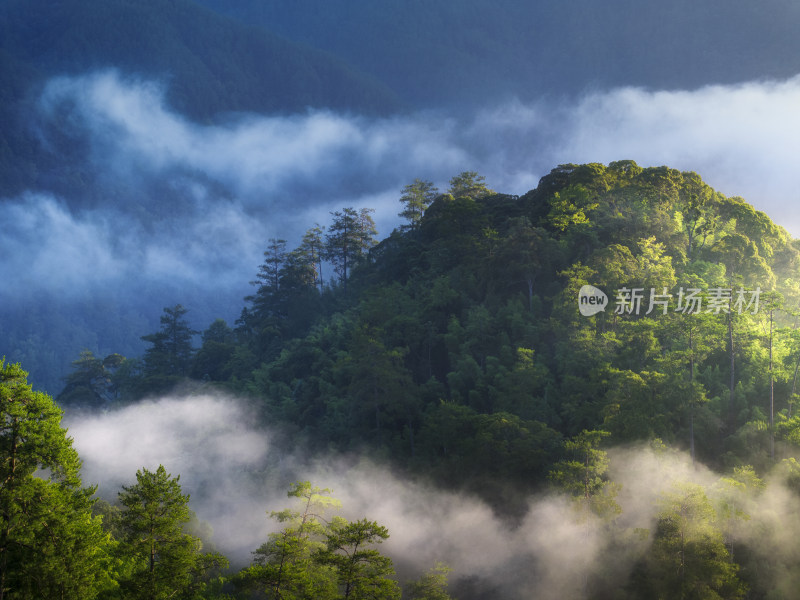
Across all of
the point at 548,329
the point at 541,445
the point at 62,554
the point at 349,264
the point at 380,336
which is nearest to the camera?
the point at 62,554

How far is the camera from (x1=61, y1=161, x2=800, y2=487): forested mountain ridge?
44.1m

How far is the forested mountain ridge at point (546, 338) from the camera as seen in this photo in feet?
145

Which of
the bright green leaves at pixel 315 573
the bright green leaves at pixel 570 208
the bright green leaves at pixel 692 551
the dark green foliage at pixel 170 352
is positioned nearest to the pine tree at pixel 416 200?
the bright green leaves at pixel 570 208

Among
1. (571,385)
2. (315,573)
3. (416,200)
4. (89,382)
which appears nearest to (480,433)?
(571,385)

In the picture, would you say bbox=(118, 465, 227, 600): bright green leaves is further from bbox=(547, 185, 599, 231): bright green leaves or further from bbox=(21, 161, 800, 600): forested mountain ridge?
bbox=(547, 185, 599, 231): bright green leaves

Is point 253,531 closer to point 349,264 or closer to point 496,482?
point 496,482

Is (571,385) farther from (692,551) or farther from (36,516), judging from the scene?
(36,516)

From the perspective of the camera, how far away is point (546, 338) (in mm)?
54781

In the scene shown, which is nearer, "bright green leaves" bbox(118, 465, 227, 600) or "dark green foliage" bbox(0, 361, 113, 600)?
"dark green foliage" bbox(0, 361, 113, 600)

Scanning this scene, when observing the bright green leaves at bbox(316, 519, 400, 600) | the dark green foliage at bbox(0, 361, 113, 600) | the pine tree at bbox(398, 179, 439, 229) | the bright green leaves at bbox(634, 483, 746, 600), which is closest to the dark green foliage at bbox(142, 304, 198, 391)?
the pine tree at bbox(398, 179, 439, 229)

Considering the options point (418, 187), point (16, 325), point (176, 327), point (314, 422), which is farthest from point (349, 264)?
point (16, 325)

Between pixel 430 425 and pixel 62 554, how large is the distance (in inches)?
1149

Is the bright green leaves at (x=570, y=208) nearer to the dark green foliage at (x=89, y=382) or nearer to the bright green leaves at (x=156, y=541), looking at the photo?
the bright green leaves at (x=156, y=541)

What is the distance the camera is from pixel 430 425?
4941 cm
